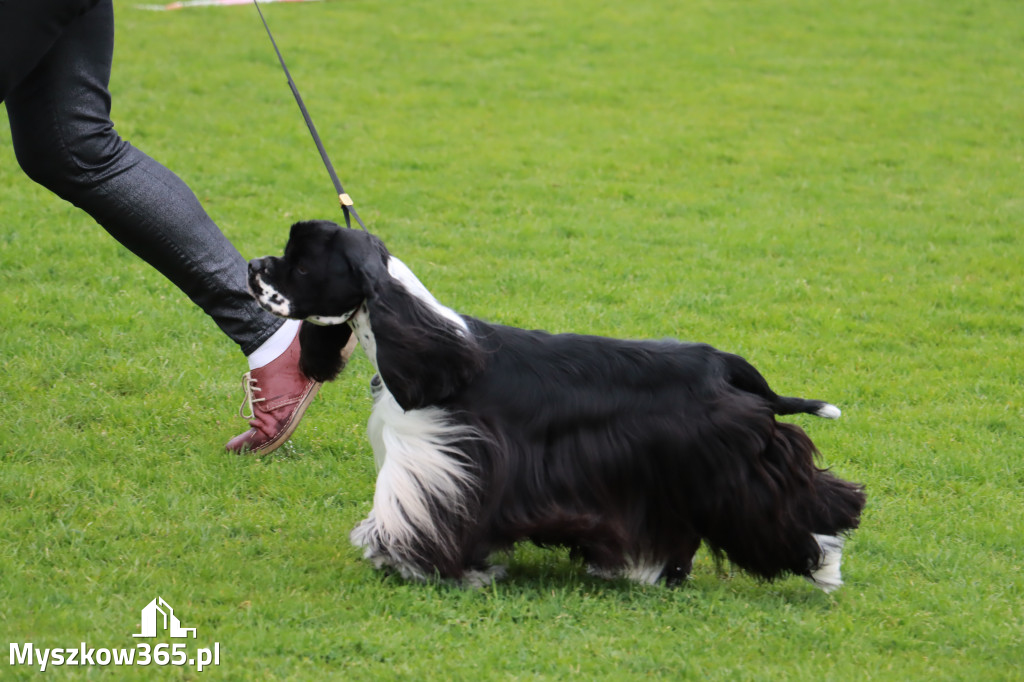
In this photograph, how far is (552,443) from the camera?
3.82m

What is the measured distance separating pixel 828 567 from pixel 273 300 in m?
A: 2.04

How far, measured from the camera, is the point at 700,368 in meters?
3.87

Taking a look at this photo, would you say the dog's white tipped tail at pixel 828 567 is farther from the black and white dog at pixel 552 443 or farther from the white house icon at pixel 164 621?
the white house icon at pixel 164 621

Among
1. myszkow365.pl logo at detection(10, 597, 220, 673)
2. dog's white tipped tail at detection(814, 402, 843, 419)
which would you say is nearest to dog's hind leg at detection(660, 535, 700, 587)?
dog's white tipped tail at detection(814, 402, 843, 419)

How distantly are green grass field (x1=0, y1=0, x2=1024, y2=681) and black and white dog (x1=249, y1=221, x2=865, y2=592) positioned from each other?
174 mm

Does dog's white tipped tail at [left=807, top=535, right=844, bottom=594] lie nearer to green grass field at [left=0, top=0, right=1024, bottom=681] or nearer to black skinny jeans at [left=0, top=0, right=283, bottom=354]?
green grass field at [left=0, top=0, right=1024, bottom=681]

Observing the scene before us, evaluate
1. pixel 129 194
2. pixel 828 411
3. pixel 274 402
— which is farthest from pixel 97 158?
pixel 828 411

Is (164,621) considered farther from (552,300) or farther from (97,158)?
(552,300)

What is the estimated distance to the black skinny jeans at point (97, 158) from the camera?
159 inches

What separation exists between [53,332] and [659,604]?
12.2 ft

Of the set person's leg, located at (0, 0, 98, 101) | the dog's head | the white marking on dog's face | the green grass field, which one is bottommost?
the green grass field

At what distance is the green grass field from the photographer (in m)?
3.63

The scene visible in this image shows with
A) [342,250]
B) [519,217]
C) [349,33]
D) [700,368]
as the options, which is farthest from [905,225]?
[349,33]

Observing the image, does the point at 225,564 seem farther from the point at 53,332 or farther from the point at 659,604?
the point at 53,332
